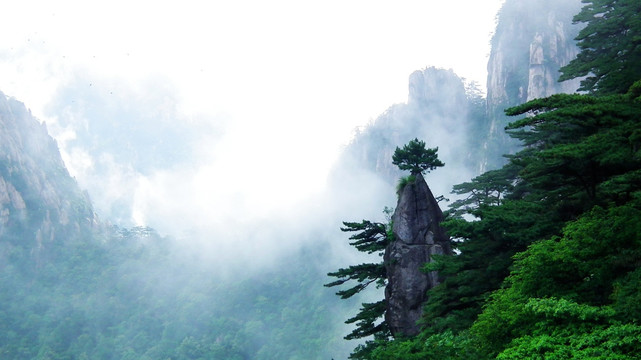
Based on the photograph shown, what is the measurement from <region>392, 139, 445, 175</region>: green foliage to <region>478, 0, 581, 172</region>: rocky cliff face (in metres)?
75.9

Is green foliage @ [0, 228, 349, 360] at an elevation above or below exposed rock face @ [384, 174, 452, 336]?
above

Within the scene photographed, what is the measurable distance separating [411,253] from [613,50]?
10867mm

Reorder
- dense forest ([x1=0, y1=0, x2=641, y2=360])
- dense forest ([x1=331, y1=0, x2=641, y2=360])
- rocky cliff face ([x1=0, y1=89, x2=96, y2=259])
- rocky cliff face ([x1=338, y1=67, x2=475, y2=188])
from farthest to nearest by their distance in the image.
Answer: rocky cliff face ([x1=338, y1=67, x2=475, y2=188]) → rocky cliff face ([x1=0, y1=89, x2=96, y2=259]) → dense forest ([x1=0, y1=0, x2=641, y2=360]) → dense forest ([x1=331, y1=0, x2=641, y2=360])

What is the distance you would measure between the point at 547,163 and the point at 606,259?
11.1 ft

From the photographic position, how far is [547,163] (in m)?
11.6

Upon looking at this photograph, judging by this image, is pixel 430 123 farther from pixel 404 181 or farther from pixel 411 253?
pixel 411 253

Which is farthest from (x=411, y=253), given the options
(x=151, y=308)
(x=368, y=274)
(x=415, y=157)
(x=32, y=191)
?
(x=32, y=191)

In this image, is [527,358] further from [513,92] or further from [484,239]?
[513,92]

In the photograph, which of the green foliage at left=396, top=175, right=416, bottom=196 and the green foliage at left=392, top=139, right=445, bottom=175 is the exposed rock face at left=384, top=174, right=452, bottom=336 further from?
the green foliage at left=392, top=139, right=445, bottom=175

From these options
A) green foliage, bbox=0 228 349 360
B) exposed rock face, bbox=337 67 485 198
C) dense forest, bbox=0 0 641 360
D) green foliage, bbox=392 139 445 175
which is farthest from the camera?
exposed rock face, bbox=337 67 485 198

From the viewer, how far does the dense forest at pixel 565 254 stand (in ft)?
25.0

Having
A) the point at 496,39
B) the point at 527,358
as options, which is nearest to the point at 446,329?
the point at 527,358

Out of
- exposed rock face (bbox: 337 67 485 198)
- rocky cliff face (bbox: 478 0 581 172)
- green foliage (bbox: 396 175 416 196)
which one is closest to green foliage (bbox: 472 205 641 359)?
green foliage (bbox: 396 175 416 196)

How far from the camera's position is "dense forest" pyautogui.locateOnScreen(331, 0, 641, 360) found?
7629 millimetres
